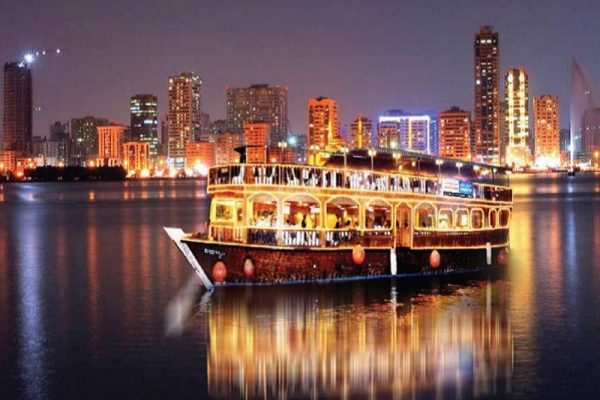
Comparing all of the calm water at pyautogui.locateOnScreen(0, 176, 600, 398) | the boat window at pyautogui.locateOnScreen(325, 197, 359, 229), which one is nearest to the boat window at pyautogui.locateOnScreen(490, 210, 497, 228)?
the calm water at pyautogui.locateOnScreen(0, 176, 600, 398)

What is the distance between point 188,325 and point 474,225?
48.3 ft

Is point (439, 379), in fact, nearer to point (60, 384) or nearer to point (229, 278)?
point (60, 384)

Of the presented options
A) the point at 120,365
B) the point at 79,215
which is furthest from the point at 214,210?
the point at 79,215

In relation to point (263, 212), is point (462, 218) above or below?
below

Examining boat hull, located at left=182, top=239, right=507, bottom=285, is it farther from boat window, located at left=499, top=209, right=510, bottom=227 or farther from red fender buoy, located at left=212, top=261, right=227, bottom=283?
boat window, located at left=499, top=209, right=510, bottom=227

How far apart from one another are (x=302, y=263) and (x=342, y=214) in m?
2.71

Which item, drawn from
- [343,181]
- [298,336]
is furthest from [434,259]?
[298,336]

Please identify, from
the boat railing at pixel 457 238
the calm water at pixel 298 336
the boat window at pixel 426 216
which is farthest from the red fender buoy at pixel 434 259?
the calm water at pixel 298 336

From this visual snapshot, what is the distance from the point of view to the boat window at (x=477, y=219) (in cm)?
3774

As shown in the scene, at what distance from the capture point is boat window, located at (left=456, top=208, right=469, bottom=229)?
37.3m

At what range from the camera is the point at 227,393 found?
20.3 metres

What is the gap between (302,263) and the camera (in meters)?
32.3

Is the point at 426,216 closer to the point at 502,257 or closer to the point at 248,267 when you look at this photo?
the point at 502,257

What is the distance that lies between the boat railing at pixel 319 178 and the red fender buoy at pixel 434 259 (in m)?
2.29
